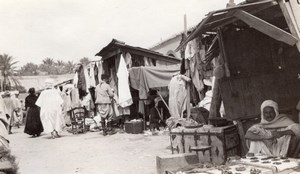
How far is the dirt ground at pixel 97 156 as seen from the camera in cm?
674

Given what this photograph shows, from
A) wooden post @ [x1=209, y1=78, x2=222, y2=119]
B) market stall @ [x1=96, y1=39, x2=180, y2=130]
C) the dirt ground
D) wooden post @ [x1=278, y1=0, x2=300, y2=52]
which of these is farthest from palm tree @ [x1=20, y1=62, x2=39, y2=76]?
wooden post @ [x1=278, y1=0, x2=300, y2=52]

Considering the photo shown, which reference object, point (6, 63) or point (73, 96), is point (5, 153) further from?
point (6, 63)

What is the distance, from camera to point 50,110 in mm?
12961

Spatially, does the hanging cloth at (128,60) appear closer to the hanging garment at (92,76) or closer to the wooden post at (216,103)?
the hanging garment at (92,76)

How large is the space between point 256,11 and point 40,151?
6.82 meters

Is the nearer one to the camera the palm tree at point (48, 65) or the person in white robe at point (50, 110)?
the person in white robe at point (50, 110)

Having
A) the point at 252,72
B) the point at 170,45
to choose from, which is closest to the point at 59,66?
the point at 170,45

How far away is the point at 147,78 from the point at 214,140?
6.45 meters

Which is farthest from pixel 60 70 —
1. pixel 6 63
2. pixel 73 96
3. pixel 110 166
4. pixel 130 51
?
pixel 110 166

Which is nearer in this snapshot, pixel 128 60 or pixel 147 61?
pixel 128 60

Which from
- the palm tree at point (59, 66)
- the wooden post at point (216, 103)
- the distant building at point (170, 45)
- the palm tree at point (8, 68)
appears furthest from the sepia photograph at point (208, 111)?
the palm tree at point (59, 66)

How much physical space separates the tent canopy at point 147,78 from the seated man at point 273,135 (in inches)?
272

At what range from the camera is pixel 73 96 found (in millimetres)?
17312

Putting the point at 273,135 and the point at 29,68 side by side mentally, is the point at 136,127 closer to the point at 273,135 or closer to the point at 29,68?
the point at 273,135
